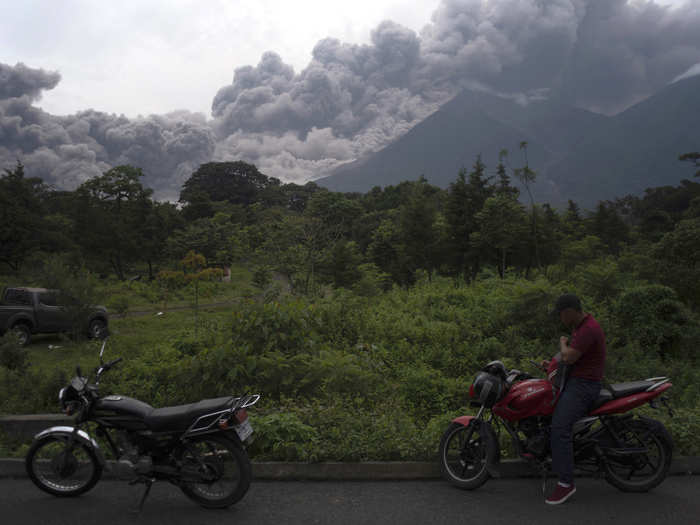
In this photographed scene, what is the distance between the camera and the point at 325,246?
24.4 metres

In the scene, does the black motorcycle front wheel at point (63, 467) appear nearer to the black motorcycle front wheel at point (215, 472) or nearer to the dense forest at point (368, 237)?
the black motorcycle front wheel at point (215, 472)

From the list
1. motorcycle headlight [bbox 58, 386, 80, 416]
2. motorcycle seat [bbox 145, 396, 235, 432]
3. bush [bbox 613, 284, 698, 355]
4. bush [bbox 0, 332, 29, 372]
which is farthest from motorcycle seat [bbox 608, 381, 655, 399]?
bush [bbox 0, 332, 29, 372]

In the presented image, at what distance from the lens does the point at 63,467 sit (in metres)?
4.13

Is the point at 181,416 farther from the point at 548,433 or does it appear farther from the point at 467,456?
the point at 548,433

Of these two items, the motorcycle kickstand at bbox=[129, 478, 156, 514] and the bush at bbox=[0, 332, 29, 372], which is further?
the bush at bbox=[0, 332, 29, 372]

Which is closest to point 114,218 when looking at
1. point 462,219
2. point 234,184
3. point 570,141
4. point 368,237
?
point 368,237

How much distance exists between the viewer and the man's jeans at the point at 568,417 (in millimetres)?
3887

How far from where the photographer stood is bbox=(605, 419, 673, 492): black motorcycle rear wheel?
13.2 feet

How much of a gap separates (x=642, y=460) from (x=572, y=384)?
3.02ft

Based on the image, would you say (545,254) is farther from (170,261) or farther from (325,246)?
(170,261)

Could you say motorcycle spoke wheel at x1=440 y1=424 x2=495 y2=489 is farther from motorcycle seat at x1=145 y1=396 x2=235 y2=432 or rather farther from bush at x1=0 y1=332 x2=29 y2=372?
bush at x1=0 y1=332 x2=29 y2=372

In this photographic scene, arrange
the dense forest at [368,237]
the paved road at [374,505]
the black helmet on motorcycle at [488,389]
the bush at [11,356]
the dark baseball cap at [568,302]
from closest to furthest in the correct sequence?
the paved road at [374,505], the dark baseball cap at [568,302], the black helmet on motorcycle at [488,389], the bush at [11,356], the dense forest at [368,237]

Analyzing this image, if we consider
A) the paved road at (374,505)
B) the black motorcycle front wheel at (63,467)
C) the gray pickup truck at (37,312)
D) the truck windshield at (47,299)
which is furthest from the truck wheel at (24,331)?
the black motorcycle front wheel at (63,467)

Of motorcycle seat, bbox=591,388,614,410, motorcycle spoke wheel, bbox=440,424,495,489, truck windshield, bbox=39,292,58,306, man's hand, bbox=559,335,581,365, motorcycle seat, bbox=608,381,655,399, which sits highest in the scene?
truck windshield, bbox=39,292,58,306
